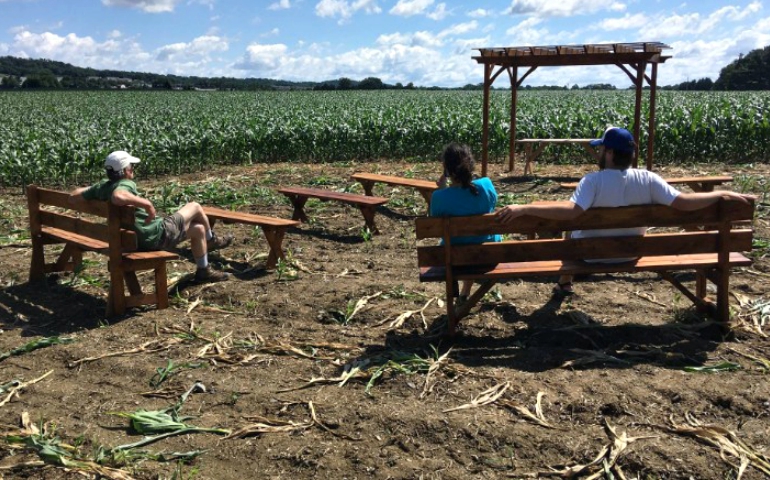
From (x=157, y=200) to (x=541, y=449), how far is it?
31.1 ft

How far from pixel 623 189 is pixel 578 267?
24.6 inches

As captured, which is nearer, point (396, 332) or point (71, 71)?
point (396, 332)

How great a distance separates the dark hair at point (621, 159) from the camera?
4773 millimetres

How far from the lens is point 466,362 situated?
15.2 feet

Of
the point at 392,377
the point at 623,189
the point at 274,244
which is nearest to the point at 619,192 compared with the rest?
the point at 623,189

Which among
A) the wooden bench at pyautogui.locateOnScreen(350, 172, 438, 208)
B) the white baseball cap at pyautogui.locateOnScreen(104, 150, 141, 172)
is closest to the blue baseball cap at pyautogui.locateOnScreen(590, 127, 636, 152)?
the white baseball cap at pyautogui.locateOnScreen(104, 150, 141, 172)

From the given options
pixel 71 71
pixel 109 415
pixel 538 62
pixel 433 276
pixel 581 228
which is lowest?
pixel 109 415

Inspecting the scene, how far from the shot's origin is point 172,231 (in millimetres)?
6617

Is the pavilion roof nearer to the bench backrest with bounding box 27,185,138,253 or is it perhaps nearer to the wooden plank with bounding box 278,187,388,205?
the wooden plank with bounding box 278,187,388,205

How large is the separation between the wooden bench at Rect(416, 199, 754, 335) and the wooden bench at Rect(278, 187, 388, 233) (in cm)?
402

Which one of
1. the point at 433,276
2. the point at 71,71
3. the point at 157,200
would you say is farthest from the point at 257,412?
the point at 71,71

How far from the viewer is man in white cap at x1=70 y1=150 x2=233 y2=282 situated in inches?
238

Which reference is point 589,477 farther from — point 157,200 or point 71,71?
point 71,71

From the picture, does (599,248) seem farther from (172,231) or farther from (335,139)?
(335,139)
